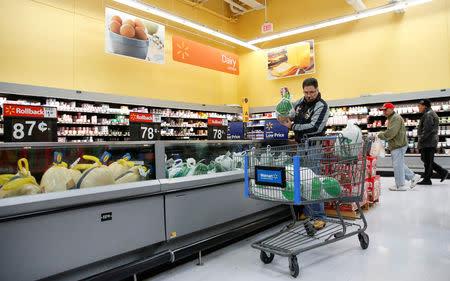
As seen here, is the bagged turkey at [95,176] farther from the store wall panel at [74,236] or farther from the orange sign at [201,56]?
the orange sign at [201,56]

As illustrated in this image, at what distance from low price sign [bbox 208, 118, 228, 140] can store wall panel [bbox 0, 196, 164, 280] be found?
2.26m

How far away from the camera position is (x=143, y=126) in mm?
3963

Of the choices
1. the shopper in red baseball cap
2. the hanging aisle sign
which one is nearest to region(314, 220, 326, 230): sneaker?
the hanging aisle sign

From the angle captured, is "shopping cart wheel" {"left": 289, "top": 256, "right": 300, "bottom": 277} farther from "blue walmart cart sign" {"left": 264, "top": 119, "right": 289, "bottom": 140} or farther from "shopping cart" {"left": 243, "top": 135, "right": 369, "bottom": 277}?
"blue walmart cart sign" {"left": 264, "top": 119, "right": 289, "bottom": 140}

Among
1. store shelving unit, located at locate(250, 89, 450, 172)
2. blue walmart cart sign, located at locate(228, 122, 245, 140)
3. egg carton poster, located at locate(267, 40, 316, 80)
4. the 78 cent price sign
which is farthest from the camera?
egg carton poster, located at locate(267, 40, 316, 80)

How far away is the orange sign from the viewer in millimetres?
7699

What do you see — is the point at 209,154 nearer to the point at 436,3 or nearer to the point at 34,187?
the point at 34,187

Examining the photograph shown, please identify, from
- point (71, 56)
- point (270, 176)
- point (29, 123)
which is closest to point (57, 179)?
point (29, 123)

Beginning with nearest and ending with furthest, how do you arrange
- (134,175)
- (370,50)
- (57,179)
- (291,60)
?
(57,179), (134,175), (370,50), (291,60)

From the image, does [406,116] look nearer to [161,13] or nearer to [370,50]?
[370,50]

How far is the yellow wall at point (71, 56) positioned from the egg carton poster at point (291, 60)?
345 cm

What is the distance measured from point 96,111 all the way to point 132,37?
7.42 feet

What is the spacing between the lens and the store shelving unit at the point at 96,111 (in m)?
6.71

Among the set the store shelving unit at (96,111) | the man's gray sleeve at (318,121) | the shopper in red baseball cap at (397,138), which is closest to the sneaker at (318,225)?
the man's gray sleeve at (318,121)
